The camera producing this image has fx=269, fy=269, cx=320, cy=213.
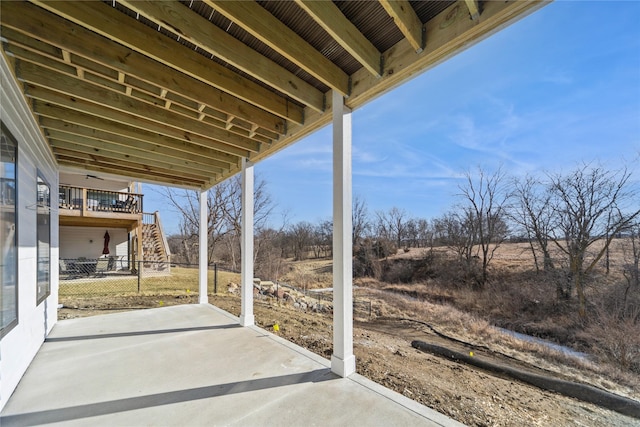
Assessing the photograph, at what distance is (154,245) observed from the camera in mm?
11211

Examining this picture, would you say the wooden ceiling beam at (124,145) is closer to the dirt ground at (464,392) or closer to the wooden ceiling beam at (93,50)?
the wooden ceiling beam at (93,50)

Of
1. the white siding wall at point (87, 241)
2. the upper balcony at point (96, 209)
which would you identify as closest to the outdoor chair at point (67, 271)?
the white siding wall at point (87, 241)

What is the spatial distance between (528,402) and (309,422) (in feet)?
8.88

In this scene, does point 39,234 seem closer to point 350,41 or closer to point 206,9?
point 206,9

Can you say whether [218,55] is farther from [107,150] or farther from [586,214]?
[586,214]

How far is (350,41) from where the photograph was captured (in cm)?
188

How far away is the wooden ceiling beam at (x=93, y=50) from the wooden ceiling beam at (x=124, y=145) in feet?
4.79

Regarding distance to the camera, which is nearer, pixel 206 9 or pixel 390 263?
pixel 206 9

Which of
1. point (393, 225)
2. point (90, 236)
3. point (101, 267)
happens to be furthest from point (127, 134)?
point (393, 225)

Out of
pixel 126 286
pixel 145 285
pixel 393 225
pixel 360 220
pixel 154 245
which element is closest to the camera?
pixel 126 286

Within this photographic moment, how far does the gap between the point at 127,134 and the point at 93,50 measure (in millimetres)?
1492

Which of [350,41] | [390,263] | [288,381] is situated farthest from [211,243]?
[350,41]

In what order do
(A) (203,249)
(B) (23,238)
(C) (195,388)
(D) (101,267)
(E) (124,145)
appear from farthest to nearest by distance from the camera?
(D) (101,267)
(A) (203,249)
(E) (124,145)
(B) (23,238)
(C) (195,388)

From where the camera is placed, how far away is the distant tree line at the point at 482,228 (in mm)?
8039
